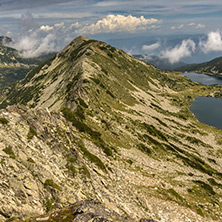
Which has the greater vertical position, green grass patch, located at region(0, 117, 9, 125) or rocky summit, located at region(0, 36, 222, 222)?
green grass patch, located at region(0, 117, 9, 125)

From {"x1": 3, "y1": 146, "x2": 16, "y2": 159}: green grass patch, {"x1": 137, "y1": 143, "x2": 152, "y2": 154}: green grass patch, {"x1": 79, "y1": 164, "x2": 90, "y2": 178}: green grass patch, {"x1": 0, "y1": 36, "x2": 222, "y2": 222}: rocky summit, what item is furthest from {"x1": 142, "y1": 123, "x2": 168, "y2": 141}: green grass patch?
{"x1": 3, "y1": 146, "x2": 16, "y2": 159}: green grass patch

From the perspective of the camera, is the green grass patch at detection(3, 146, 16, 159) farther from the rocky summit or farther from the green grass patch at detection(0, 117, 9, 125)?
the green grass patch at detection(0, 117, 9, 125)

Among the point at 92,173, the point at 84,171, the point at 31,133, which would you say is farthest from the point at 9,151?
the point at 92,173

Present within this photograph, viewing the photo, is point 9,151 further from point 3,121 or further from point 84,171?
point 84,171

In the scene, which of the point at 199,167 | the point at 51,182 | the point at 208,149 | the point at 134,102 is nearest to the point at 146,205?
the point at 51,182

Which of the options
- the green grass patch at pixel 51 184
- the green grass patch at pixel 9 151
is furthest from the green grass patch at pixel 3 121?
the green grass patch at pixel 51 184

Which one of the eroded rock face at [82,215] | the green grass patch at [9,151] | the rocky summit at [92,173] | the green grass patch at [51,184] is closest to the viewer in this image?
the eroded rock face at [82,215]

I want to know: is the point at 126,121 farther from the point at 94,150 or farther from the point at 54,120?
the point at 54,120

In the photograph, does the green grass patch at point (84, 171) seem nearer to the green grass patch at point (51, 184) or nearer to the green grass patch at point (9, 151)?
the green grass patch at point (51, 184)

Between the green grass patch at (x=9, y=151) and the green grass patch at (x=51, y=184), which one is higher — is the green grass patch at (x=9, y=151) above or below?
above

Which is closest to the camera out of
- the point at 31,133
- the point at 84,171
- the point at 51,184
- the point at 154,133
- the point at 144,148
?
the point at 51,184

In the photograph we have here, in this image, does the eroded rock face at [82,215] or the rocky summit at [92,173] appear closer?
the eroded rock face at [82,215]

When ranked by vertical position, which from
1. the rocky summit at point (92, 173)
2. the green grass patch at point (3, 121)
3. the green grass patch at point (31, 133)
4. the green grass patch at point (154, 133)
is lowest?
the green grass patch at point (154, 133)
